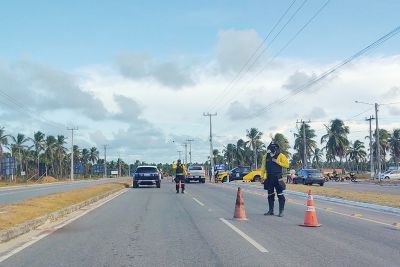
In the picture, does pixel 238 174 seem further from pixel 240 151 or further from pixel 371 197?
pixel 240 151

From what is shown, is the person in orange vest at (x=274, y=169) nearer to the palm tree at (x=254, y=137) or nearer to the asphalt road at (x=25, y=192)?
the asphalt road at (x=25, y=192)

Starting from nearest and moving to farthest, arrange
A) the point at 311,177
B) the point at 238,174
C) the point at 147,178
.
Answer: the point at 147,178 → the point at 311,177 → the point at 238,174

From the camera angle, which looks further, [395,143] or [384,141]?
[395,143]

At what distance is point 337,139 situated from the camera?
100688mm

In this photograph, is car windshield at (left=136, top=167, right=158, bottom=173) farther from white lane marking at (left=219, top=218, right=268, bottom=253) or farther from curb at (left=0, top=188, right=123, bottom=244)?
white lane marking at (left=219, top=218, right=268, bottom=253)

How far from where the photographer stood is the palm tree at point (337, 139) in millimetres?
100938

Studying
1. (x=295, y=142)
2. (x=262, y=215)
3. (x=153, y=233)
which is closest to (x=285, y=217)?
(x=262, y=215)

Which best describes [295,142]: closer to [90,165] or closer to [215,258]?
[90,165]

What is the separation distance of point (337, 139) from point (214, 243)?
9414cm

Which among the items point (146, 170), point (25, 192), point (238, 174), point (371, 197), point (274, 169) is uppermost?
point (274, 169)

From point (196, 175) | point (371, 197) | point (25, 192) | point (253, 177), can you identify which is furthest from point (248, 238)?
point (196, 175)

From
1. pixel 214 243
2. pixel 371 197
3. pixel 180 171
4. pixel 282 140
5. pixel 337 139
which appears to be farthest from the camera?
pixel 282 140

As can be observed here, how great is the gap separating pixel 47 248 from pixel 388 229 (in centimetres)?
790

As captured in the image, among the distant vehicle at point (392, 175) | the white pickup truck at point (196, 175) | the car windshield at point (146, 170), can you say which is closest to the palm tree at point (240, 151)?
the distant vehicle at point (392, 175)
